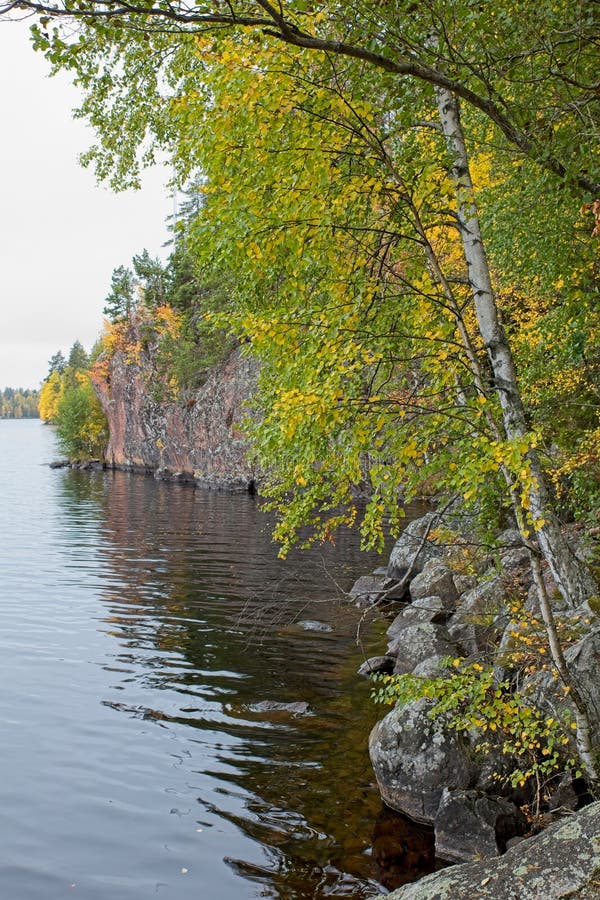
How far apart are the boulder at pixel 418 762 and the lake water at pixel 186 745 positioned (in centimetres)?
32

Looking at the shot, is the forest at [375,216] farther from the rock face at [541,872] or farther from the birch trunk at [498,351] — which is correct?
the rock face at [541,872]

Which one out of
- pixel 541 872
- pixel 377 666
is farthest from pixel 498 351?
pixel 377 666

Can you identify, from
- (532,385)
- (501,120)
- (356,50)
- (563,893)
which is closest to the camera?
(563,893)

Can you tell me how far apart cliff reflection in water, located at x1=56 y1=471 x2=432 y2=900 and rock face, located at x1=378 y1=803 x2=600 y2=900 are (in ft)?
8.05

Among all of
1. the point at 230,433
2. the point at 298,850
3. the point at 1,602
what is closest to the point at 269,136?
the point at 298,850

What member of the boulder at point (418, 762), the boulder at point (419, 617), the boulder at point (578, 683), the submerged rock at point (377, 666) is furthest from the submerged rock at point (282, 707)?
the boulder at point (578, 683)

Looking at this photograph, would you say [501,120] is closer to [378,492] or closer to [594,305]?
[378,492]

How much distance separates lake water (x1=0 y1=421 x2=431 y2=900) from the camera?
25.6 ft

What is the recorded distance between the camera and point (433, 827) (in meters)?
8.51

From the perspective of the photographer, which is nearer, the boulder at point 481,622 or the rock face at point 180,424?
the boulder at point 481,622

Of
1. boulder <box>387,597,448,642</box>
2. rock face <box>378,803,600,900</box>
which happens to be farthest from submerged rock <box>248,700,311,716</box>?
rock face <box>378,803,600,900</box>

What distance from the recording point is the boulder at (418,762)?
873 centimetres

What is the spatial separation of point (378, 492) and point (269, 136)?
12.1 ft

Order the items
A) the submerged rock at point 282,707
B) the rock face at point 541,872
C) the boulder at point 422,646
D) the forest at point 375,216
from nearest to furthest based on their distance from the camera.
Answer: the rock face at point 541,872, the forest at point 375,216, the submerged rock at point 282,707, the boulder at point 422,646
